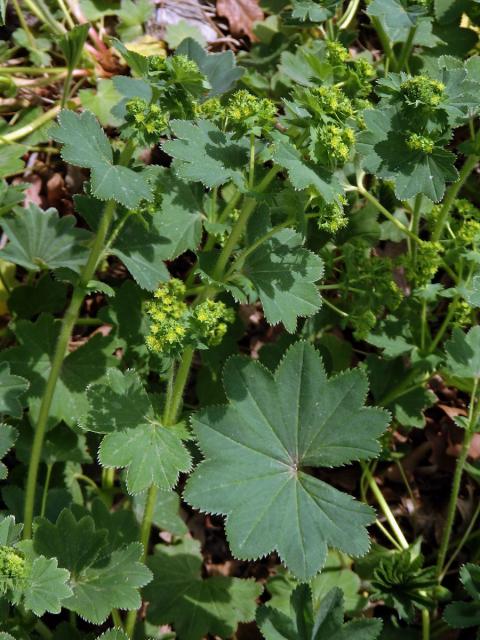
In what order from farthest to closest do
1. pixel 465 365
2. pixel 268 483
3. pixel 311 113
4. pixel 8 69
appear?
pixel 8 69 < pixel 465 365 < pixel 268 483 < pixel 311 113

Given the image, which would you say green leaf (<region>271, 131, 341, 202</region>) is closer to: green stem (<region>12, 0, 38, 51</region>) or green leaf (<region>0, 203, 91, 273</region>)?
green leaf (<region>0, 203, 91, 273</region>)

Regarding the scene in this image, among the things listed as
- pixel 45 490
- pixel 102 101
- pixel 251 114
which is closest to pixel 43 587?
pixel 45 490

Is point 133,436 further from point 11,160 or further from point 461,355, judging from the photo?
point 11,160

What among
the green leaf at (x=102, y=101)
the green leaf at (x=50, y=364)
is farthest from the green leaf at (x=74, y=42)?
the green leaf at (x=50, y=364)

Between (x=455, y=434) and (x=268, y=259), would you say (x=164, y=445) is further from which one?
(x=455, y=434)

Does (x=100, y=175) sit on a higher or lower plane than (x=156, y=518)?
higher

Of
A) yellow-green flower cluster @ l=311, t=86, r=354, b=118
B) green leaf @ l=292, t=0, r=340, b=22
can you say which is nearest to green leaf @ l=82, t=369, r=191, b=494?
yellow-green flower cluster @ l=311, t=86, r=354, b=118

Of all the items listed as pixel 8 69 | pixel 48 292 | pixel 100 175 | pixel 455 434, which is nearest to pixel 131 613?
pixel 48 292
